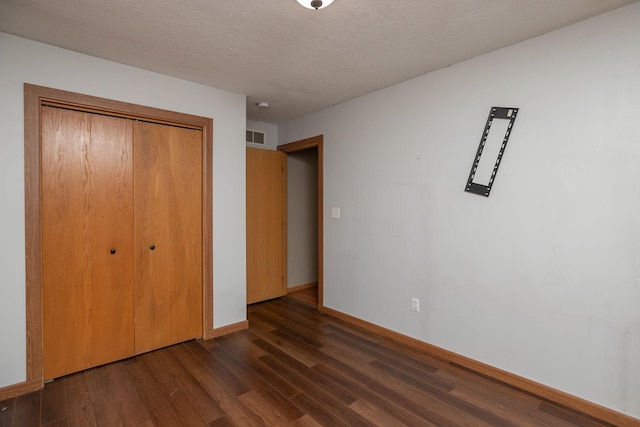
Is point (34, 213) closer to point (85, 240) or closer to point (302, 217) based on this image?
point (85, 240)

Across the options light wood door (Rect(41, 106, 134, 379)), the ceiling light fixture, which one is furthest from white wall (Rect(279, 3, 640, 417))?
light wood door (Rect(41, 106, 134, 379))

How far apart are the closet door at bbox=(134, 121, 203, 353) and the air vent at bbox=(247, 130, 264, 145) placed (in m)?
1.27

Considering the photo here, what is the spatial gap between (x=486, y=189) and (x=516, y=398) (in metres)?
1.50

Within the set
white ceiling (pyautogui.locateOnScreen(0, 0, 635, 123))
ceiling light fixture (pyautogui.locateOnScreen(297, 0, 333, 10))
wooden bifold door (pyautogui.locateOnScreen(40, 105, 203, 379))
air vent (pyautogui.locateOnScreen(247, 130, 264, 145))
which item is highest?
white ceiling (pyautogui.locateOnScreen(0, 0, 635, 123))

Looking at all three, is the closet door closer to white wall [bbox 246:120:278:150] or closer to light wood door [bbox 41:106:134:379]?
light wood door [bbox 41:106:134:379]

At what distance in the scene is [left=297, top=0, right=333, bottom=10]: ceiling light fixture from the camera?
5.52ft

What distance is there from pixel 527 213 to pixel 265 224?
3.06 metres

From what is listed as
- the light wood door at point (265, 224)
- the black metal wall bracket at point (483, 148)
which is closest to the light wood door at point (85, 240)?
the light wood door at point (265, 224)

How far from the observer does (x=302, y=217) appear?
4863 millimetres

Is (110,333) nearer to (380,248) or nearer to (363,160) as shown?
(380,248)

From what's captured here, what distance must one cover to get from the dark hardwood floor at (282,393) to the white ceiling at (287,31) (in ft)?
8.23

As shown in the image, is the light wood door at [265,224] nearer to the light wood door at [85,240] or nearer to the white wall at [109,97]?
the white wall at [109,97]

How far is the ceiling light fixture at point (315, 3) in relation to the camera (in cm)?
168

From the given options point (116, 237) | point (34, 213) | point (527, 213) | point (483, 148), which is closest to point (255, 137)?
point (116, 237)
